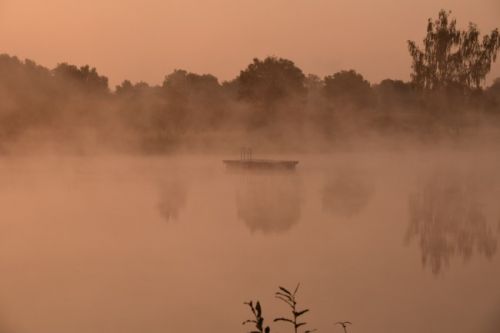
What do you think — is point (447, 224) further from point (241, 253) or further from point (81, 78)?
point (81, 78)

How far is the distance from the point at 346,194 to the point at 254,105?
13126 mm

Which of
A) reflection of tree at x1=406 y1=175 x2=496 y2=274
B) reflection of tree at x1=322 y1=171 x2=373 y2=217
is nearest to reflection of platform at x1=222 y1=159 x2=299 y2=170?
reflection of tree at x1=322 y1=171 x2=373 y2=217

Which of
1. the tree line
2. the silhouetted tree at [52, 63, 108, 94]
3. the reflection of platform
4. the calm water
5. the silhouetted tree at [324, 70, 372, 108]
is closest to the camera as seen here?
the calm water

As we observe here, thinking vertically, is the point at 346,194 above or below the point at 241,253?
above

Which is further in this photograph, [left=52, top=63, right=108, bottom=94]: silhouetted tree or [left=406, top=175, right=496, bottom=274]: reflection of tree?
[left=52, top=63, right=108, bottom=94]: silhouetted tree

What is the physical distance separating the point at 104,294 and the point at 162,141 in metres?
20.0

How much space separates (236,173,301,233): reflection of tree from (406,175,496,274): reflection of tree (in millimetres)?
2071

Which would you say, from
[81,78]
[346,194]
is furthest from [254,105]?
[346,194]

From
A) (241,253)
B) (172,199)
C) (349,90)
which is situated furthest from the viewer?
(349,90)

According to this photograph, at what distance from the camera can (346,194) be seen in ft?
46.7

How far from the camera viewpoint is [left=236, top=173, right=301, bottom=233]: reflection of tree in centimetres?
1037

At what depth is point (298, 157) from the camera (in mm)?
24906

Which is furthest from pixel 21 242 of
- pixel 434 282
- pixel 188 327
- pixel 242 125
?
pixel 242 125

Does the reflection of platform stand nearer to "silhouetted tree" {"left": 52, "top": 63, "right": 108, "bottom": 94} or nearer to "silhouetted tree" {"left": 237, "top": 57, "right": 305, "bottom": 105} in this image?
"silhouetted tree" {"left": 237, "top": 57, "right": 305, "bottom": 105}
